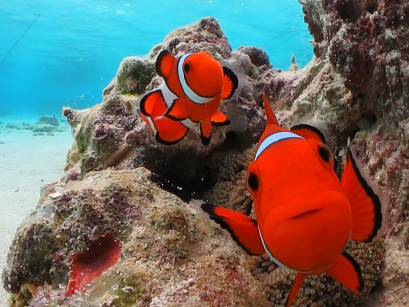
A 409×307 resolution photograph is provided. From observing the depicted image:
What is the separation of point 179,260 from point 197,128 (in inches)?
57.0

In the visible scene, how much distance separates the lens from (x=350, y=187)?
129 cm

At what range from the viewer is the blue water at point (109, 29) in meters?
36.1

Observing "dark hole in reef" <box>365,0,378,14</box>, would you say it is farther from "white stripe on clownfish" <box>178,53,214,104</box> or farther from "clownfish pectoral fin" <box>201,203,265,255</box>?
"clownfish pectoral fin" <box>201,203,265,255</box>

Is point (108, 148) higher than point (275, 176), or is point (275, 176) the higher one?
point (275, 176)

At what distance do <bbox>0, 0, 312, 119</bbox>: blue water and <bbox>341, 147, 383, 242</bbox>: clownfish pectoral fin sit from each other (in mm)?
33746

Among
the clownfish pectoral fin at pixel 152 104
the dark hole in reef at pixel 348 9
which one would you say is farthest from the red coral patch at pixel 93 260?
the dark hole in reef at pixel 348 9

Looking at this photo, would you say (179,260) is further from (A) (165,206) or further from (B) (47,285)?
(B) (47,285)

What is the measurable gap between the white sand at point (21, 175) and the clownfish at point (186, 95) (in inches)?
117

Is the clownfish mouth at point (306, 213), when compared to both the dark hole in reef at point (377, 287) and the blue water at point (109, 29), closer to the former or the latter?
the dark hole in reef at point (377, 287)

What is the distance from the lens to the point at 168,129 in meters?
2.52

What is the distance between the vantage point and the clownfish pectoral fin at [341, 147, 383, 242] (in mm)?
1289

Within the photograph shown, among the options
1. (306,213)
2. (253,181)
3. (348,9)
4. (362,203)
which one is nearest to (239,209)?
(348,9)

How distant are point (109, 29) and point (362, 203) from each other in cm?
4592

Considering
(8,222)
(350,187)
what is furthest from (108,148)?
(8,222)
